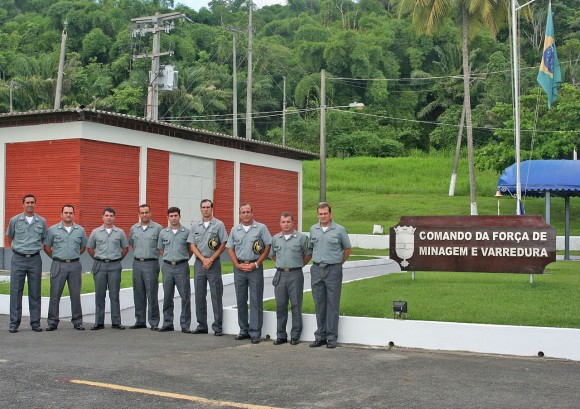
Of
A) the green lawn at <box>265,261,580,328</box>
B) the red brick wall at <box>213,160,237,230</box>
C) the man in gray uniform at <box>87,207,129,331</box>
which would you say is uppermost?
the red brick wall at <box>213,160,237,230</box>

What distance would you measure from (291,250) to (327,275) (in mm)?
624

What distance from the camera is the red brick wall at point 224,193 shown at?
25953 millimetres

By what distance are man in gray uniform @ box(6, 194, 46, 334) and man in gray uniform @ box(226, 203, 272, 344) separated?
10.1ft

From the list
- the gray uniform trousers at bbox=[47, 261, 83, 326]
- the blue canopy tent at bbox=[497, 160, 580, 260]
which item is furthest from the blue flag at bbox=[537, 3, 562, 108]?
the gray uniform trousers at bbox=[47, 261, 83, 326]

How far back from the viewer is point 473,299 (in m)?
12.8

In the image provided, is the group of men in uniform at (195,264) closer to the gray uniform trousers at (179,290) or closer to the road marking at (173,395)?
the gray uniform trousers at (179,290)

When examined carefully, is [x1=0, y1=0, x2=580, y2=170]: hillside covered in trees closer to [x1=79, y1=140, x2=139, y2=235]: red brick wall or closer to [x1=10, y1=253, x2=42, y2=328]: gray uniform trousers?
[x1=79, y1=140, x2=139, y2=235]: red brick wall

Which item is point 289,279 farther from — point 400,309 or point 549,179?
point 549,179

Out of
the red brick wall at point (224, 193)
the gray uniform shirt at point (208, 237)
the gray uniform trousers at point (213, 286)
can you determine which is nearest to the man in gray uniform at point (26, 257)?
the gray uniform shirt at point (208, 237)

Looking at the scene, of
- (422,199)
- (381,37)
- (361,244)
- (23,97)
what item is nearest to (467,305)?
(361,244)

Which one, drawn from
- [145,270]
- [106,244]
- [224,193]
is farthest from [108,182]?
[145,270]

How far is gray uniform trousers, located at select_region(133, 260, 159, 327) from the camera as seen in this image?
12.3 metres

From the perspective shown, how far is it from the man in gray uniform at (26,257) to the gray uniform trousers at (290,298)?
148 inches

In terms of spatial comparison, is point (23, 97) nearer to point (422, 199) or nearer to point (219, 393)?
point (422, 199)
